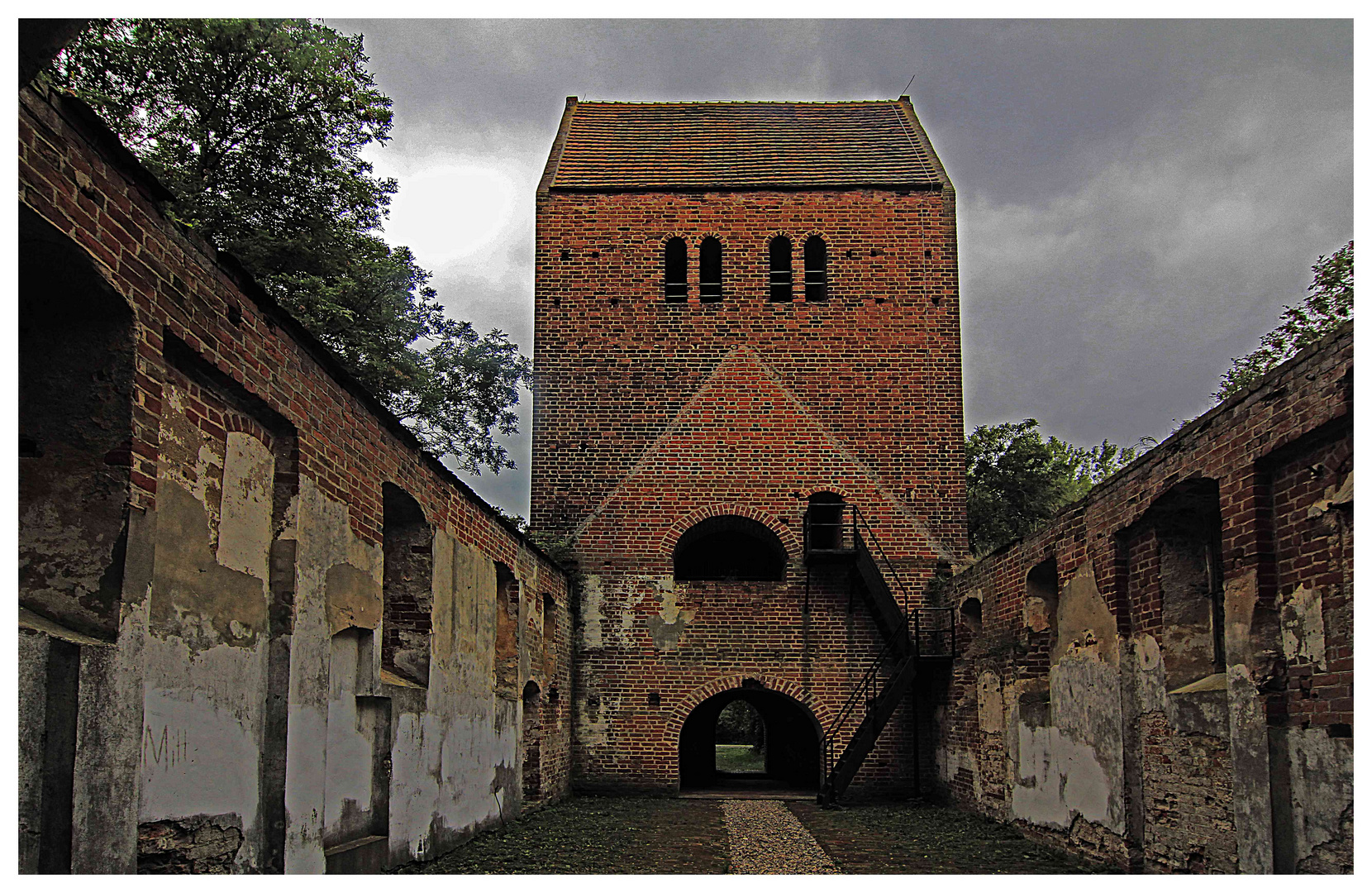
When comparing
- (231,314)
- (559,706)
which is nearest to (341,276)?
(559,706)

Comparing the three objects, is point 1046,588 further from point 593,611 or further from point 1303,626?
point 593,611

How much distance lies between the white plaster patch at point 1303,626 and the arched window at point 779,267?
1215 cm

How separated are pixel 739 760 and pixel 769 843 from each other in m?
21.6

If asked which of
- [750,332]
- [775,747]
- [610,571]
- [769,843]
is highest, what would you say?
[750,332]

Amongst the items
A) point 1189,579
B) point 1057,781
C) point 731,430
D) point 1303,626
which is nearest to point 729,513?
point 731,430

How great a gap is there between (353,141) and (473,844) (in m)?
9.67

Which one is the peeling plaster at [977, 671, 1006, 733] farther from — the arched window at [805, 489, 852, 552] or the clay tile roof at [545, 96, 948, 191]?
the clay tile roof at [545, 96, 948, 191]

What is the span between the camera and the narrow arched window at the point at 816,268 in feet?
59.0

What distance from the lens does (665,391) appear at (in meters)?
17.3

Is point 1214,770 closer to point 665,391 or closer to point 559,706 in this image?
point 559,706

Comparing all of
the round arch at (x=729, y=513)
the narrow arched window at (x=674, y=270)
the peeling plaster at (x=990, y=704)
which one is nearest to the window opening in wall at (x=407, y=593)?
→ the peeling plaster at (x=990, y=704)

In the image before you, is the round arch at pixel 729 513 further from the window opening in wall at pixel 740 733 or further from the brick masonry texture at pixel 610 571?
the window opening in wall at pixel 740 733

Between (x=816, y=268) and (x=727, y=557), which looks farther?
(x=816, y=268)

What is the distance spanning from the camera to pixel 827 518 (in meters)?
16.8
